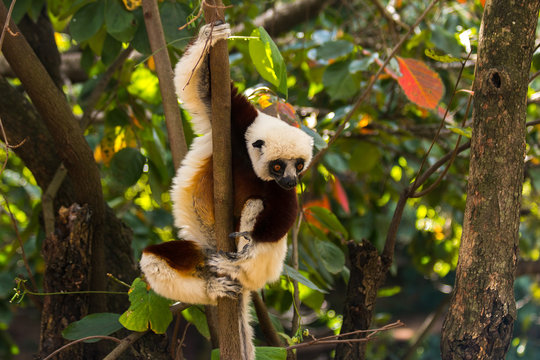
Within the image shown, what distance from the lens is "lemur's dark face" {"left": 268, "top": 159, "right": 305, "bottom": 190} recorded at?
2730 millimetres

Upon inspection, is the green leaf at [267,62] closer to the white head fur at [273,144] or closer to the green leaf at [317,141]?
the white head fur at [273,144]

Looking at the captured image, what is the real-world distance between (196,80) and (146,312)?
48.2 inches

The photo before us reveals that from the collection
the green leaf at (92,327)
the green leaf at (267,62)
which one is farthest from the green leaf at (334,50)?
the green leaf at (92,327)

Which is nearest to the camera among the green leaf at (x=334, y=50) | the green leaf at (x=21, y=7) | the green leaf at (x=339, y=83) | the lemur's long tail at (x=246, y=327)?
the lemur's long tail at (x=246, y=327)

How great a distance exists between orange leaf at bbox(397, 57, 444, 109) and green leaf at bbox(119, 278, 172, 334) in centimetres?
200

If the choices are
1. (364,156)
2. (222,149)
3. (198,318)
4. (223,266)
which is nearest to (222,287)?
(223,266)

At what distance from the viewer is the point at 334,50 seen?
395 centimetres

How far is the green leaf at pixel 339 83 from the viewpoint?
4.00 metres

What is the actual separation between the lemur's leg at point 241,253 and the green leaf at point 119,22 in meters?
1.48

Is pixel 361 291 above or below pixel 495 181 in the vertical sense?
below

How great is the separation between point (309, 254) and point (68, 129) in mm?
1861

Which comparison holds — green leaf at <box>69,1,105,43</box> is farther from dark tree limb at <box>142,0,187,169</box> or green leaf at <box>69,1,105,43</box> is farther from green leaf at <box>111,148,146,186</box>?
green leaf at <box>111,148,146,186</box>

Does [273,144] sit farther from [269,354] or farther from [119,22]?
[119,22]

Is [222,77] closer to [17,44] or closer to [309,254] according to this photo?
[17,44]
